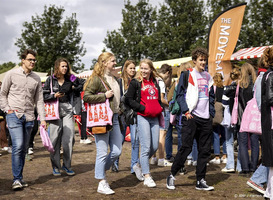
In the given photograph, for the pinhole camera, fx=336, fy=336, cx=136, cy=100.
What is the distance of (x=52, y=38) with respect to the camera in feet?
102

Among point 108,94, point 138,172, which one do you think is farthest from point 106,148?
point 138,172

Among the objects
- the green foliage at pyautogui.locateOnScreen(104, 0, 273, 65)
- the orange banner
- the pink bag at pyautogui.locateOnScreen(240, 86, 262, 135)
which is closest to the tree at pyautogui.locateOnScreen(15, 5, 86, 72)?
the green foliage at pyautogui.locateOnScreen(104, 0, 273, 65)

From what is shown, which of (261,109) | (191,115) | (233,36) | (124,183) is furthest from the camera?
(233,36)

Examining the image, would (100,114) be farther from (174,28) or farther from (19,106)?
(174,28)

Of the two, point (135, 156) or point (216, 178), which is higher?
point (135, 156)

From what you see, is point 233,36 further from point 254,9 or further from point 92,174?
point 254,9

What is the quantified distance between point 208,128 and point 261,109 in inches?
39.7

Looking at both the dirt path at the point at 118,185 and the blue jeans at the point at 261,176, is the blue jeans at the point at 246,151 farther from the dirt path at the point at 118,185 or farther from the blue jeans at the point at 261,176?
the blue jeans at the point at 261,176

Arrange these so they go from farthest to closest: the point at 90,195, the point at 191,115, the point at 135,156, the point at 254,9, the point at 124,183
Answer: the point at 254,9, the point at 135,156, the point at 124,183, the point at 191,115, the point at 90,195

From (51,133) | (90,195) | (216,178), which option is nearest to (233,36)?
(216,178)

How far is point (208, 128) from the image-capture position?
5.11 metres

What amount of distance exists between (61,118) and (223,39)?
841cm

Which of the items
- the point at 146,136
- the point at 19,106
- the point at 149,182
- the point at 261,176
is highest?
the point at 19,106

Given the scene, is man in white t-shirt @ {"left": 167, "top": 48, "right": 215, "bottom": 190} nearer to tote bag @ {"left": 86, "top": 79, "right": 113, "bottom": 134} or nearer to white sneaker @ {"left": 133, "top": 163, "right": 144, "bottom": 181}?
white sneaker @ {"left": 133, "top": 163, "right": 144, "bottom": 181}
